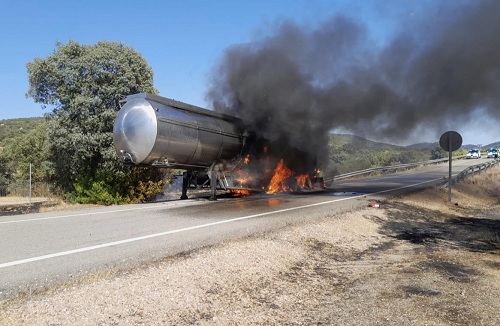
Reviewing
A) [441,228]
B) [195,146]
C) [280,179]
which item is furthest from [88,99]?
[441,228]

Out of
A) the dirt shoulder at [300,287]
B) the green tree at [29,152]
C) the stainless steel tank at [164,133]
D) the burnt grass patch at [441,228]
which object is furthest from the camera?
the green tree at [29,152]

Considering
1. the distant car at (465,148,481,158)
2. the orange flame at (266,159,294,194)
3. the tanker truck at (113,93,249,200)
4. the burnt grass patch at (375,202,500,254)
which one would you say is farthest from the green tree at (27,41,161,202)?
the distant car at (465,148,481,158)

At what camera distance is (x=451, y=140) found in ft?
46.8

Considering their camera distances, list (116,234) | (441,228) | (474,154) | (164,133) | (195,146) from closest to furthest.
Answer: (116,234) < (441,228) < (164,133) < (195,146) < (474,154)

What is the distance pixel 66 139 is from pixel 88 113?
1389mm

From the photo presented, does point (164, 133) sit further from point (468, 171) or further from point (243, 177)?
point (468, 171)

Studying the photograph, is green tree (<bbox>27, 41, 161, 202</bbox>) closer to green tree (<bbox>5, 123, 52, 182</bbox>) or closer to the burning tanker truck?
the burning tanker truck

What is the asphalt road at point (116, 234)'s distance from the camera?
16.7 feet

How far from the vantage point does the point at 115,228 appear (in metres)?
7.99

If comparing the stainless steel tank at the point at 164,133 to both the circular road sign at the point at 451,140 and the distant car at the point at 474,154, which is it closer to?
the circular road sign at the point at 451,140

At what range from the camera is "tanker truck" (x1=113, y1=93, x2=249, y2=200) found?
11742 millimetres

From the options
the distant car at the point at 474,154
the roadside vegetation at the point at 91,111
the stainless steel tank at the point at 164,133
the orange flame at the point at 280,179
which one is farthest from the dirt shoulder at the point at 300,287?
the distant car at the point at 474,154

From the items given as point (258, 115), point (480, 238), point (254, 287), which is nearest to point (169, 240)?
point (254, 287)

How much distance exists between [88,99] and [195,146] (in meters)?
5.80
